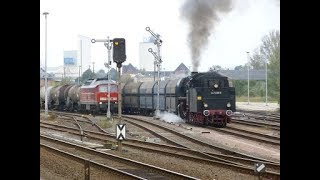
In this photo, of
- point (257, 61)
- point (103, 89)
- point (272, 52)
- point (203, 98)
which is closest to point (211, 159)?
point (203, 98)

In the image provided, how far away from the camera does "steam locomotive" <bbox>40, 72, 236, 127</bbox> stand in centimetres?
2544

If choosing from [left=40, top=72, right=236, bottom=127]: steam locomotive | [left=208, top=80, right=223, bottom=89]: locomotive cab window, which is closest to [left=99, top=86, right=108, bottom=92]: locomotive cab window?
[left=40, top=72, right=236, bottom=127]: steam locomotive

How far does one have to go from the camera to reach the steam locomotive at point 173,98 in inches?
1001

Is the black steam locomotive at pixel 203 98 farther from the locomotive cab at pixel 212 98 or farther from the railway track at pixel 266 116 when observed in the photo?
the railway track at pixel 266 116

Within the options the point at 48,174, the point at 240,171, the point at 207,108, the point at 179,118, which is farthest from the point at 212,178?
the point at 179,118

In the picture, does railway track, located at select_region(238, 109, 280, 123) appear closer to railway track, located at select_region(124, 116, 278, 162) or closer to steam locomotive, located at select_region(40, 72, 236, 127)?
steam locomotive, located at select_region(40, 72, 236, 127)

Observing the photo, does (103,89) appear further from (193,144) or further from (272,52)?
(272,52)

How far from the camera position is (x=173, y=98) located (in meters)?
29.9
